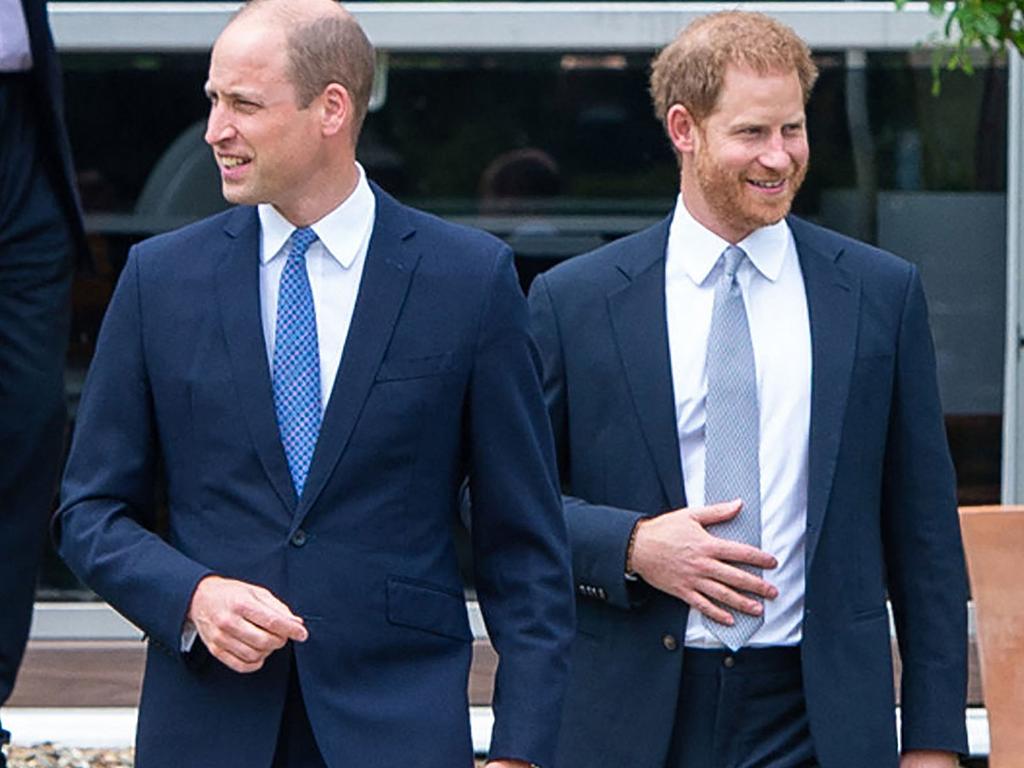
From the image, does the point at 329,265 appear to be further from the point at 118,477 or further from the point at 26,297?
the point at 26,297

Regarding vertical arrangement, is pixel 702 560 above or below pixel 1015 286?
above

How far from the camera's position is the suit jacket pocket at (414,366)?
339cm

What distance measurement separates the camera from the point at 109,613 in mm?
7180

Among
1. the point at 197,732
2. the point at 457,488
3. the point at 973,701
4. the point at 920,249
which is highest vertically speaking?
the point at 457,488

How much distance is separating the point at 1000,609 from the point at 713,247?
2.74 ft

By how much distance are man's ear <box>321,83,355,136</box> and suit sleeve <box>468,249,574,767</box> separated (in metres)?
0.30

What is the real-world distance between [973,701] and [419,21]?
100 inches

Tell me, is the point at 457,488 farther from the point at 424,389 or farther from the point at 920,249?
the point at 920,249

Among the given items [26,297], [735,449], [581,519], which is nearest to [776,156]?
[735,449]

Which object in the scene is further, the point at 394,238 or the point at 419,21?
the point at 419,21

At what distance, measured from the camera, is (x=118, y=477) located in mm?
3428

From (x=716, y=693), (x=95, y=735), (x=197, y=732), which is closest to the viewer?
(x=197, y=732)

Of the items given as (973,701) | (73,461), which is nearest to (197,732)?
(73,461)

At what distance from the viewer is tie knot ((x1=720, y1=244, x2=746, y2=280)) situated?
13.2 feet
